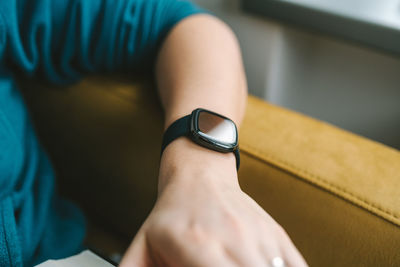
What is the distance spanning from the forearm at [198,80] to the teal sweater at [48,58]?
42mm

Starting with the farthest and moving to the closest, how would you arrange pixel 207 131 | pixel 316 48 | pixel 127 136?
1. pixel 316 48
2. pixel 127 136
3. pixel 207 131

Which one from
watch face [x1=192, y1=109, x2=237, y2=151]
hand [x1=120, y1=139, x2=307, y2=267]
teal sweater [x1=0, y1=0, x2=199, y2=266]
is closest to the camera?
hand [x1=120, y1=139, x2=307, y2=267]

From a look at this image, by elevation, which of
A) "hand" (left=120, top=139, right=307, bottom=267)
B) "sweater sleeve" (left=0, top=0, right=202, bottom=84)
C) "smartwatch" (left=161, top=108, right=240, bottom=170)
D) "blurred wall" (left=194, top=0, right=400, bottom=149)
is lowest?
"blurred wall" (left=194, top=0, right=400, bottom=149)

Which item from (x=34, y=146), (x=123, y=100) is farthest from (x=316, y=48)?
(x=34, y=146)

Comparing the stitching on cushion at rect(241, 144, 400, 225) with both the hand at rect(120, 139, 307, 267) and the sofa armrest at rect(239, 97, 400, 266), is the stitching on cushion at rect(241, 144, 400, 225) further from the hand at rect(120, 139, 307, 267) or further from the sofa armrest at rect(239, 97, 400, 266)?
the hand at rect(120, 139, 307, 267)

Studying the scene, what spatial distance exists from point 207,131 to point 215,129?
0.03 ft

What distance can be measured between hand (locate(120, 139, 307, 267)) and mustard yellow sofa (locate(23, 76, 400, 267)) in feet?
0.46

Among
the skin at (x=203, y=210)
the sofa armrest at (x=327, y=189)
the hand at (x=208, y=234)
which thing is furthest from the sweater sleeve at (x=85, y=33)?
the hand at (x=208, y=234)

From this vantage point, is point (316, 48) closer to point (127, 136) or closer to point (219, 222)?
point (127, 136)

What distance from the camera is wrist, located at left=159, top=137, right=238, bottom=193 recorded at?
1.41 ft

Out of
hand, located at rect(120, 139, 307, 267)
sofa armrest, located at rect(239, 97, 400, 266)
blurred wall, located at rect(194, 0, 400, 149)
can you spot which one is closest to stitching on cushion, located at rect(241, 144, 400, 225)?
sofa armrest, located at rect(239, 97, 400, 266)

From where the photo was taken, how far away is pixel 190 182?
420 mm

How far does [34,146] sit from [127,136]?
0.15 metres

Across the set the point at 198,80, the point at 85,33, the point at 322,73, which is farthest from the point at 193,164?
the point at 322,73
